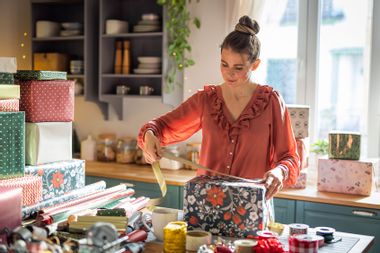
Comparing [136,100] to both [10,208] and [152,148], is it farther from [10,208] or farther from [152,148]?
[10,208]

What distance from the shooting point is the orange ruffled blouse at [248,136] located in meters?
1.99

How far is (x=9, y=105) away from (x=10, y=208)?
1.58ft

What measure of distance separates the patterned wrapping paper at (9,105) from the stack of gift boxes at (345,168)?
1903 mm

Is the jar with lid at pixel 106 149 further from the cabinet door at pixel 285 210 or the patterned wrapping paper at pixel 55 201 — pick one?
the patterned wrapping paper at pixel 55 201

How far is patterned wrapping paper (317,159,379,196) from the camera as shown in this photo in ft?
10.1

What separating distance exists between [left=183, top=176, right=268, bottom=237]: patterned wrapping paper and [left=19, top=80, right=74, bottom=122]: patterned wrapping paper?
800 mm

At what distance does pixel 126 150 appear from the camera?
4.03 m

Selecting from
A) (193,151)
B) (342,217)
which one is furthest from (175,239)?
(193,151)

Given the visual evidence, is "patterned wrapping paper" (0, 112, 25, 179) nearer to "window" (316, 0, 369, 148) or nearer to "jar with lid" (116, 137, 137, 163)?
"jar with lid" (116, 137, 137, 163)

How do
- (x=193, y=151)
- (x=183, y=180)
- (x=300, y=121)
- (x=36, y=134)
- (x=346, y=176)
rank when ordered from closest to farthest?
(x=36, y=134)
(x=346, y=176)
(x=300, y=121)
(x=183, y=180)
(x=193, y=151)

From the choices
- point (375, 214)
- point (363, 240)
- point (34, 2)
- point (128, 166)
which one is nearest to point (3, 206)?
point (363, 240)

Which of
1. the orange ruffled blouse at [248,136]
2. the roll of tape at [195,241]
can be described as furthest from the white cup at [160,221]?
the orange ruffled blouse at [248,136]

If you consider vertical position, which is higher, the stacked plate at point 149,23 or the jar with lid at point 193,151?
the stacked plate at point 149,23

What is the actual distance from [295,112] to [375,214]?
77cm
